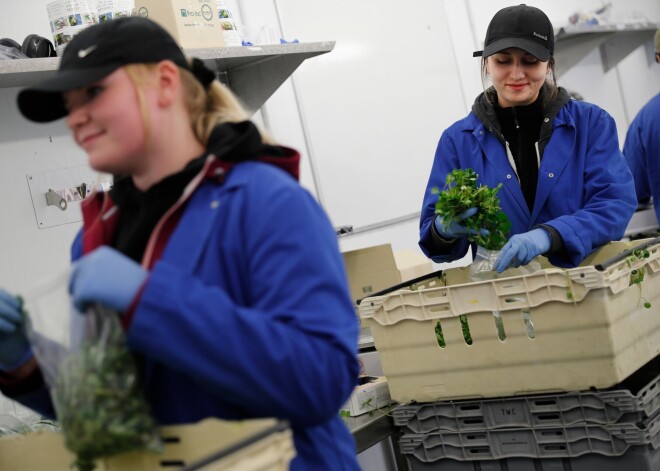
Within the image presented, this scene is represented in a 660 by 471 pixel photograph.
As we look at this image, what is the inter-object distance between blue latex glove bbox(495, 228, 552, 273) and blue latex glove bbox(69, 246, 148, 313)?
1.42 meters

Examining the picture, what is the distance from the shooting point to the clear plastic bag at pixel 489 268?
8.18ft

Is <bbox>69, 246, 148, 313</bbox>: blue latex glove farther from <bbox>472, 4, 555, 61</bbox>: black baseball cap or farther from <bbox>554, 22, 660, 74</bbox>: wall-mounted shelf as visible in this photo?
<bbox>554, 22, 660, 74</bbox>: wall-mounted shelf

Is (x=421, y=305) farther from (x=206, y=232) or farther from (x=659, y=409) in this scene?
(x=206, y=232)

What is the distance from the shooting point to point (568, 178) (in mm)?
2637

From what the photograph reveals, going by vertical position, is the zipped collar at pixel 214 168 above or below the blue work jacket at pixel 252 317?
above

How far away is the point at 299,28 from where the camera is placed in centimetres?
438

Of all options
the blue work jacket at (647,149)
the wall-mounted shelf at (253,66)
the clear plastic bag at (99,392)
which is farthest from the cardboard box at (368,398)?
the blue work jacket at (647,149)

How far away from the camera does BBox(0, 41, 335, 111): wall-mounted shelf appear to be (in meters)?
2.83

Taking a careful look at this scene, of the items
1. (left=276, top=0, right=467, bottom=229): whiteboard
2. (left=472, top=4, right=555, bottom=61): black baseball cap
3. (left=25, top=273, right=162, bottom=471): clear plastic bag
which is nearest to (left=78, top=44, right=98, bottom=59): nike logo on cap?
(left=25, top=273, right=162, bottom=471): clear plastic bag

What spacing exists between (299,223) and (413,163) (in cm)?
369

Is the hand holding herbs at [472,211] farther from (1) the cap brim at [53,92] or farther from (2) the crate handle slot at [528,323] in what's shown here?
(1) the cap brim at [53,92]

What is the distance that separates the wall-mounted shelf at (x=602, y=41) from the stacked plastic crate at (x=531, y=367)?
11.2 feet

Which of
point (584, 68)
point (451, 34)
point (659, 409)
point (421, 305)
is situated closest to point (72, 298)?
point (421, 305)

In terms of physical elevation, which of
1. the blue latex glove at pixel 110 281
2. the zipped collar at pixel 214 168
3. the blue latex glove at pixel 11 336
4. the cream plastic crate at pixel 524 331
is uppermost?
the zipped collar at pixel 214 168
